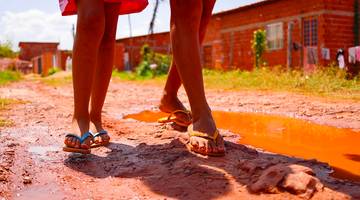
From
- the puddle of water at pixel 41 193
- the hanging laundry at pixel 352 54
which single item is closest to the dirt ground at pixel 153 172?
the puddle of water at pixel 41 193

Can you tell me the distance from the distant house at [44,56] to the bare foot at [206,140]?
28347 mm

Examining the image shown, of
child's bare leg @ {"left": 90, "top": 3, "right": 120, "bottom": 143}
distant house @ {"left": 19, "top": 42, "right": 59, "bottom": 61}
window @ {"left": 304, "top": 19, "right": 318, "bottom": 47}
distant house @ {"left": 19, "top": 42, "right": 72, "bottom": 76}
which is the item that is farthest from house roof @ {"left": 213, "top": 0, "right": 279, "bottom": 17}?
distant house @ {"left": 19, "top": 42, "right": 59, "bottom": 61}

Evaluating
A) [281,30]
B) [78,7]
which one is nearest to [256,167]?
[78,7]

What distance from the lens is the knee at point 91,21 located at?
2053 mm

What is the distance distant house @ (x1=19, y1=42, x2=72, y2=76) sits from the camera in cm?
3099

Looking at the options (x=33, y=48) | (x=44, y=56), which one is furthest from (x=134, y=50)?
(x=33, y=48)

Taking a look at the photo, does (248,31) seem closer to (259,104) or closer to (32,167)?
(259,104)

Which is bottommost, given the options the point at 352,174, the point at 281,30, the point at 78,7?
the point at 352,174

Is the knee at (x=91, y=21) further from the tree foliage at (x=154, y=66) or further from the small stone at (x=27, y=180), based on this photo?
the tree foliage at (x=154, y=66)

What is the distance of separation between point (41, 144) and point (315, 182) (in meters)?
1.58

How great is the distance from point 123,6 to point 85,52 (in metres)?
0.64

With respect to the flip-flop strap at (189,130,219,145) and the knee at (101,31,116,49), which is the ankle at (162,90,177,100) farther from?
the flip-flop strap at (189,130,219,145)

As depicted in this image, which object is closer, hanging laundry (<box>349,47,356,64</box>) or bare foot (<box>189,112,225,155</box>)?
bare foot (<box>189,112,225,155</box>)

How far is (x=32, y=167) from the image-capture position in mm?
1898
